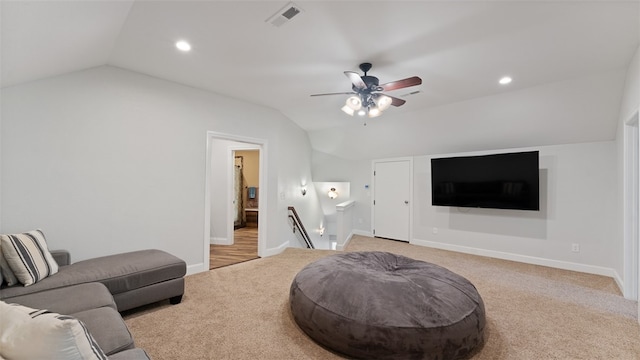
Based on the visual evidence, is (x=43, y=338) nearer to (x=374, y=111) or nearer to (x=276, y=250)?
(x=374, y=111)

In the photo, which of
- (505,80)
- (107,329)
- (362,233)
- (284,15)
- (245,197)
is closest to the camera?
(107,329)

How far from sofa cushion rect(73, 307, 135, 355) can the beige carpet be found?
0.57 meters

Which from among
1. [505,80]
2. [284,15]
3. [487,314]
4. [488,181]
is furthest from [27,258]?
[488,181]

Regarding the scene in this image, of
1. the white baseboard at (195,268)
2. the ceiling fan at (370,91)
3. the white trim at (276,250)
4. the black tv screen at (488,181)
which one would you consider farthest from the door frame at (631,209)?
the white baseboard at (195,268)

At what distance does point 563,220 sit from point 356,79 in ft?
13.6

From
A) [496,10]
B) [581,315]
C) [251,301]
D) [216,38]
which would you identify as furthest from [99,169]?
[581,315]

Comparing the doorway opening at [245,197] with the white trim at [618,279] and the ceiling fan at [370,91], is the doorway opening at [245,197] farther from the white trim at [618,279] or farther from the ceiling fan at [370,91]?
the white trim at [618,279]

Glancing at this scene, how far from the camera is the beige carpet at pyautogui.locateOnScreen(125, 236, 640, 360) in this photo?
203 cm

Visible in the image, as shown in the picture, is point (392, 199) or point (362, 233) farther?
point (362, 233)

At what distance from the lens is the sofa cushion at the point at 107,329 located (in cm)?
139

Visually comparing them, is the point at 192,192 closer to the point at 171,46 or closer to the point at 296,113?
the point at 171,46

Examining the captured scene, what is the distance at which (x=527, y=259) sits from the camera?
14.2 feet

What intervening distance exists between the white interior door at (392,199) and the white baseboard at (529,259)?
0.62m

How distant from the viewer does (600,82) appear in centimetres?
316
